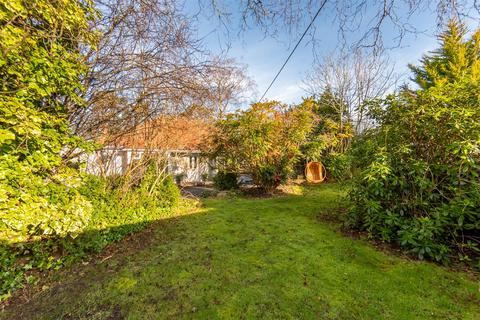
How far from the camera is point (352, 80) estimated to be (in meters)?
12.2

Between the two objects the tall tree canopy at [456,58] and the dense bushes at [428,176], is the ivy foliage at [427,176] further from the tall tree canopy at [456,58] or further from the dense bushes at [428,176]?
the tall tree canopy at [456,58]

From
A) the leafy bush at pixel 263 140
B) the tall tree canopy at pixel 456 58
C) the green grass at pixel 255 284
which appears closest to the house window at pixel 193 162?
the leafy bush at pixel 263 140

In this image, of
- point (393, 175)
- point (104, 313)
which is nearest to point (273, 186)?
point (393, 175)

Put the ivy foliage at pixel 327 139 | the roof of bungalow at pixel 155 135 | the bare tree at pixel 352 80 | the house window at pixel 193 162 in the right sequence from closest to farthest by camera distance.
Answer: the roof of bungalow at pixel 155 135 < the ivy foliage at pixel 327 139 < the bare tree at pixel 352 80 < the house window at pixel 193 162

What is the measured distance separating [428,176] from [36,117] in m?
5.47

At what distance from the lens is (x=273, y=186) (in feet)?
25.1

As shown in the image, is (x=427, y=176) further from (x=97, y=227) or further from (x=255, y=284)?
(x=97, y=227)

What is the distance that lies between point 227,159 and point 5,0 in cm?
615

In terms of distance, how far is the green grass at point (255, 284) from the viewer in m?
2.03

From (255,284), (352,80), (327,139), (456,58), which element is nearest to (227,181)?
(327,139)

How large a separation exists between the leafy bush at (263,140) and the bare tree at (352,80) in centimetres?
601

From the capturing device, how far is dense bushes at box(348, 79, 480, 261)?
284 centimetres

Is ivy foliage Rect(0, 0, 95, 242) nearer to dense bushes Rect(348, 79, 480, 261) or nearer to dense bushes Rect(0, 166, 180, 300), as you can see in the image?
dense bushes Rect(0, 166, 180, 300)

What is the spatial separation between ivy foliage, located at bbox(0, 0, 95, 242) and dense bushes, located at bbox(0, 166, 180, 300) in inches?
9.6
